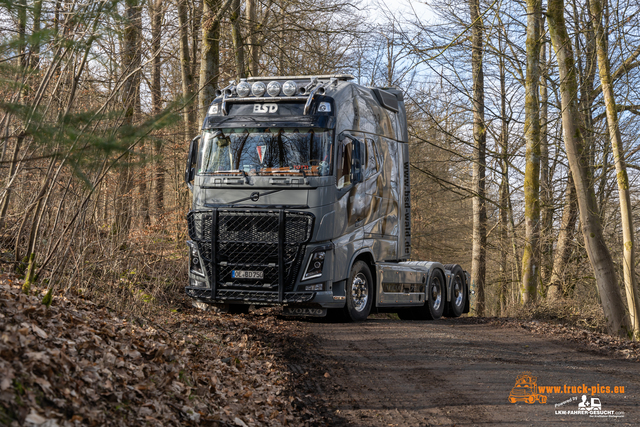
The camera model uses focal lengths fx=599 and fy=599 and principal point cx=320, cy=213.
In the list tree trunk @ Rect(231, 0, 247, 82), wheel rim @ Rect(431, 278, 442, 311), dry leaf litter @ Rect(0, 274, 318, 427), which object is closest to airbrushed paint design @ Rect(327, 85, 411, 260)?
wheel rim @ Rect(431, 278, 442, 311)

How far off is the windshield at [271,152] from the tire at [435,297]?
14.7 feet

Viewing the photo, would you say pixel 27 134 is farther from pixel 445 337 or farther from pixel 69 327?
pixel 445 337

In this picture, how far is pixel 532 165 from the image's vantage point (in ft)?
47.3

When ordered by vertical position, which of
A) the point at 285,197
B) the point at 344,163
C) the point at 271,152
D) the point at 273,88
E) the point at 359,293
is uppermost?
the point at 273,88

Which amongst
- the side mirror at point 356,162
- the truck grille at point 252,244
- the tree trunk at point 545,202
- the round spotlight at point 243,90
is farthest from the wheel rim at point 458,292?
the round spotlight at point 243,90

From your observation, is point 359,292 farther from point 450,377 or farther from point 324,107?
point 450,377

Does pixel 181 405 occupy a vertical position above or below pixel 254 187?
below

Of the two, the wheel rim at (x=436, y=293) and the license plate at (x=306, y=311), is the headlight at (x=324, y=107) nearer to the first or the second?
the license plate at (x=306, y=311)

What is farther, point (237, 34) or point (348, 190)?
point (237, 34)

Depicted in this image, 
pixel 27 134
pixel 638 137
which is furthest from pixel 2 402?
pixel 638 137

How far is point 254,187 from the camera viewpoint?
9.16 meters

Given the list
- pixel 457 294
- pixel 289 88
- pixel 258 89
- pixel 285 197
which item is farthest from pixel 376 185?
pixel 457 294

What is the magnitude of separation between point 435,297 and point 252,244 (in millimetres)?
5266

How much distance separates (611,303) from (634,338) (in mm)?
720
